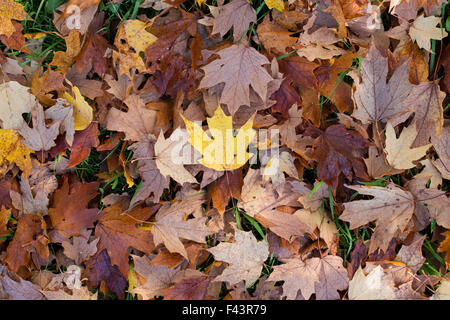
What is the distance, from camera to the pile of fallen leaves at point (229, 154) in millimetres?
1341

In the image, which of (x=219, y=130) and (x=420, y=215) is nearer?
(x=219, y=130)

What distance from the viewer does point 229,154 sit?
130 cm

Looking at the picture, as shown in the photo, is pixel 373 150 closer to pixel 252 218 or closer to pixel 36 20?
pixel 252 218

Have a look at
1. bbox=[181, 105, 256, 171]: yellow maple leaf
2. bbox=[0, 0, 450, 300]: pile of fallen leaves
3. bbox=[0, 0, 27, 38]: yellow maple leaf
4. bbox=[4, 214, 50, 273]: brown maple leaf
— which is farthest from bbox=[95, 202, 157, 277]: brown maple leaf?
bbox=[0, 0, 27, 38]: yellow maple leaf

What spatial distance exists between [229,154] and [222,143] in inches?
1.9

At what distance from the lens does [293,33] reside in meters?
1.32

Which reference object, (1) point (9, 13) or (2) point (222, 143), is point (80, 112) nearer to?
(1) point (9, 13)

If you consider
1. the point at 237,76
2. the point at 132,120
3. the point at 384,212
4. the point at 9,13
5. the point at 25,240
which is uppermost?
the point at 9,13

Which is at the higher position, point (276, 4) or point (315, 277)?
point (276, 4)

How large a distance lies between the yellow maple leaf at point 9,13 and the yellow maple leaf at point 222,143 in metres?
0.76

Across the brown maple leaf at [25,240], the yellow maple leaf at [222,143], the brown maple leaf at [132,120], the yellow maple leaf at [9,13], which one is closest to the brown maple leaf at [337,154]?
the yellow maple leaf at [222,143]

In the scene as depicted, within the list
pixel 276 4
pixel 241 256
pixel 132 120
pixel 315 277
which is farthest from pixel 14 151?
pixel 315 277
